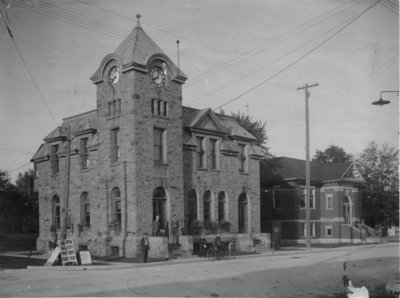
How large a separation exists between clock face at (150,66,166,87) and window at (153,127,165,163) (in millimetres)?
2753

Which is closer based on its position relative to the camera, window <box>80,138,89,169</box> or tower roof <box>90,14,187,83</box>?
tower roof <box>90,14,187,83</box>

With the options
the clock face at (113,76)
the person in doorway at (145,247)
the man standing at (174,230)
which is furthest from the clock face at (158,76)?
the person in doorway at (145,247)

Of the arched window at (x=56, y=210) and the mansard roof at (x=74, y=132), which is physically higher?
the mansard roof at (x=74, y=132)

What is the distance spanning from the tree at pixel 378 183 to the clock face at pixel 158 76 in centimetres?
3482

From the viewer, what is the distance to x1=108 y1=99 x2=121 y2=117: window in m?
31.0

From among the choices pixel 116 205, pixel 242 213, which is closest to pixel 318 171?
pixel 242 213

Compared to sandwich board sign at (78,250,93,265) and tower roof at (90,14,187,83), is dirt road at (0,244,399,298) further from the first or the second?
tower roof at (90,14,187,83)

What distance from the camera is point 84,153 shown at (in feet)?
115

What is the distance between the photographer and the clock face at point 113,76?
31016 mm

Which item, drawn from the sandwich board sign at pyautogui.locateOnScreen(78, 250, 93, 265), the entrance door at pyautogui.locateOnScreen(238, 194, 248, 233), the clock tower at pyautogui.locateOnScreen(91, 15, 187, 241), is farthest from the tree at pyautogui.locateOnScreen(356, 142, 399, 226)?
Result: the sandwich board sign at pyautogui.locateOnScreen(78, 250, 93, 265)

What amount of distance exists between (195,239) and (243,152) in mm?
9434

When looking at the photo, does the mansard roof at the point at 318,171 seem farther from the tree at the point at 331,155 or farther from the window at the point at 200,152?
the tree at the point at 331,155

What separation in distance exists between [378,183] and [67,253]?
44.8 meters

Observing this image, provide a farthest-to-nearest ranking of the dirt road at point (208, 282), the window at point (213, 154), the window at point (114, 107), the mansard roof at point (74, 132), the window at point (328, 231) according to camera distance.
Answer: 1. the window at point (328, 231)
2. the window at point (213, 154)
3. the mansard roof at point (74, 132)
4. the window at point (114, 107)
5. the dirt road at point (208, 282)
